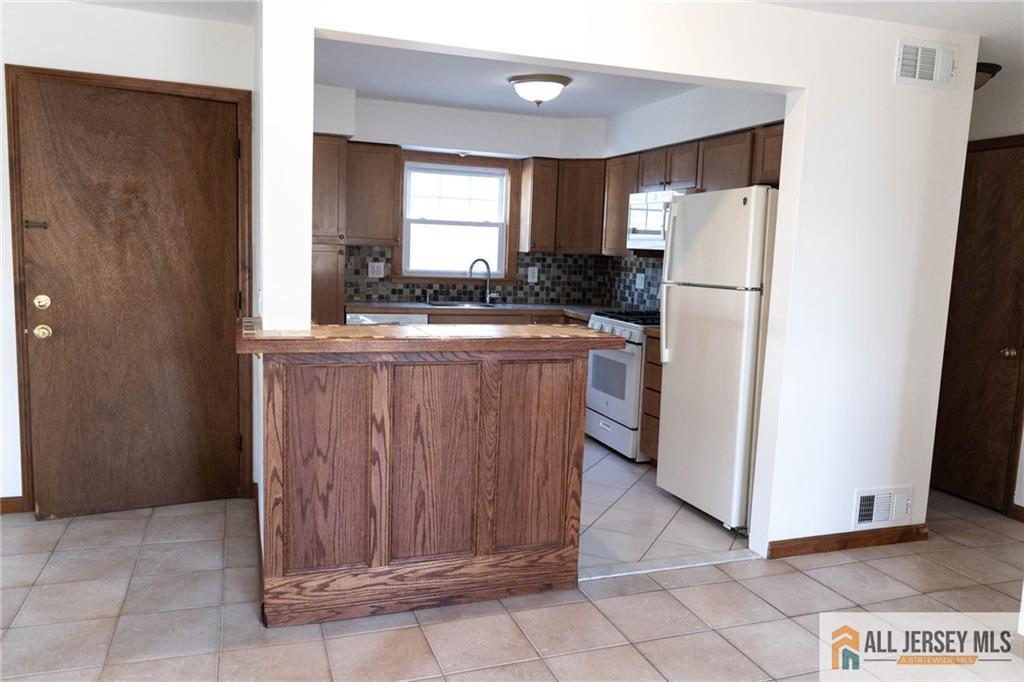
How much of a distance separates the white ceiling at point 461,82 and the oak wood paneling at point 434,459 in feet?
A: 6.66

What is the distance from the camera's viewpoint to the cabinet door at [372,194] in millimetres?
5367

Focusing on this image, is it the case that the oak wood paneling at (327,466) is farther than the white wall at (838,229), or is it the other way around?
the white wall at (838,229)

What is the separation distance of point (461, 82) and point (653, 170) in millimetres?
1442

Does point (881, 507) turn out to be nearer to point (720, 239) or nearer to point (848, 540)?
point (848, 540)

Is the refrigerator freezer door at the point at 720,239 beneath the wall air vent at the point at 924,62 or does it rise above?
beneath

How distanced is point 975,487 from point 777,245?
2165mm

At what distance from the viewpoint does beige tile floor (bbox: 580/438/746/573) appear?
10.8 feet

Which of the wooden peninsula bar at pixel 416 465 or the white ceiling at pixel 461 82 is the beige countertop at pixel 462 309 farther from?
the wooden peninsula bar at pixel 416 465

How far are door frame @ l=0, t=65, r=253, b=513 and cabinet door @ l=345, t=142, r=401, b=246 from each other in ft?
5.50

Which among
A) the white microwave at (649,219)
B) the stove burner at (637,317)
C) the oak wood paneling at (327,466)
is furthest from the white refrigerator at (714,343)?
the oak wood paneling at (327,466)

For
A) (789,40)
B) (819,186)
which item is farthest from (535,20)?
(819,186)

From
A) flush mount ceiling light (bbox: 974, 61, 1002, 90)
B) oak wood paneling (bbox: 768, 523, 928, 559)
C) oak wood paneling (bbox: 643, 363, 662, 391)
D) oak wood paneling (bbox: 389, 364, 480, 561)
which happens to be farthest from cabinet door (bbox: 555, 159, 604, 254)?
oak wood paneling (bbox: 389, 364, 480, 561)

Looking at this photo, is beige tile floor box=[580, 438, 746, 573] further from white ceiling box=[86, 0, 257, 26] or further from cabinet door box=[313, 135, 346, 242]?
white ceiling box=[86, 0, 257, 26]

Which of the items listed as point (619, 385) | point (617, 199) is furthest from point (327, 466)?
point (617, 199)
